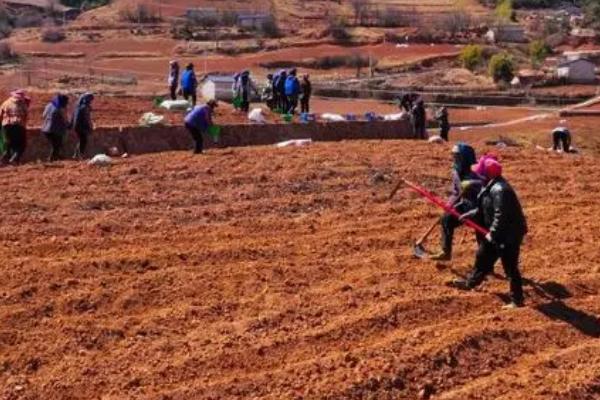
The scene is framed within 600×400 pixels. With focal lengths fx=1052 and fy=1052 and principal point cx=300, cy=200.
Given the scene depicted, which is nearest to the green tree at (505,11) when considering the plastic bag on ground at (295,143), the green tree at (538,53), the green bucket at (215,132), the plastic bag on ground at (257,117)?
the green tree at (538,53)

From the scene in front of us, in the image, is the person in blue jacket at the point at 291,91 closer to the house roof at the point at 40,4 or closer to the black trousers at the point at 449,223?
the black trousers at the point at 449,223

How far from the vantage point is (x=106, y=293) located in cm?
996

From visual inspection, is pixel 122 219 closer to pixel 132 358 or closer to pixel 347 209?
pixel 347 209

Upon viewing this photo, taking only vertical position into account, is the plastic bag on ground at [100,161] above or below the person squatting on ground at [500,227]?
below

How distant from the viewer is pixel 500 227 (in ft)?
32.2

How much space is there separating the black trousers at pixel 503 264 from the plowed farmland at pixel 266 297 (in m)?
0.22

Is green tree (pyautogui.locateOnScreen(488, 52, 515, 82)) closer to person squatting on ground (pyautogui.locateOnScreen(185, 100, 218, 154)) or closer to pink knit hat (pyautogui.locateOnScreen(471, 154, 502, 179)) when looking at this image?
person squatting on ground (pyautogui.locateOnScreen(185, 100, 218, 154))

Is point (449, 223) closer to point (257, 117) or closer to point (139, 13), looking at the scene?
point (257, 117)

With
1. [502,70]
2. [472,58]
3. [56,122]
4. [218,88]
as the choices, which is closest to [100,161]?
[56,122]

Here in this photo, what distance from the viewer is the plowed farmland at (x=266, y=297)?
27.3 feet

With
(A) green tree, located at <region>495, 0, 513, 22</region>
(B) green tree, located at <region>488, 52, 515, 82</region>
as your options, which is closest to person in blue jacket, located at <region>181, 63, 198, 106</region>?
(B) green tree, located at <region>488, 52, 515, 82</region>

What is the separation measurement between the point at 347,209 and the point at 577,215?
3.23 metres

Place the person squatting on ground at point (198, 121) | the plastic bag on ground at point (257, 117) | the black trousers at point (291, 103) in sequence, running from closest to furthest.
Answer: the person squatting on ground at point (198, 121)
the plastic bag on ground at point (257, 117)
the black trousers at point (291, 103)

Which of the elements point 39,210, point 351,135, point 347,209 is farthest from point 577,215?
point 351,135
